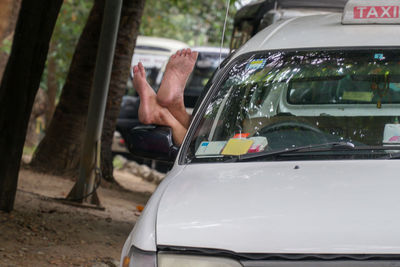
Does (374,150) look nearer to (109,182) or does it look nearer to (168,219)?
(168,219)

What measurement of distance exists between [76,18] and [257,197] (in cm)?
1657

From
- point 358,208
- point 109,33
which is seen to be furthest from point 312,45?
point 109,33

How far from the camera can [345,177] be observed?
3.27 metres

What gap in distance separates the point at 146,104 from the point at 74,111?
629cm

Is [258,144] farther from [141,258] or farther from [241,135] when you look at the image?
[141,258]

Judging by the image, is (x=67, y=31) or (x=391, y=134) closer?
(x=391, y=134)

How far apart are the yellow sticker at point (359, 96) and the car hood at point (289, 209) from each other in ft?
2.94

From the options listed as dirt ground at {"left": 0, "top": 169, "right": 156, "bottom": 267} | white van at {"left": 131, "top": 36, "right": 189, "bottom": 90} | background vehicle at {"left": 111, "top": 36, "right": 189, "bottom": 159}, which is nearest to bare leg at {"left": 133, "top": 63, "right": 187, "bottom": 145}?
dirt ground at {"left": 0, "top": 169, "right": 156, "bottom": 267}

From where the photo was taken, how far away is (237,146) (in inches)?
151

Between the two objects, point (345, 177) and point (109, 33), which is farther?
point (109, 33)

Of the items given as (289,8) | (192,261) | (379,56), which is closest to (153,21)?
(289,8)

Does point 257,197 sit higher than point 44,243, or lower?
higher

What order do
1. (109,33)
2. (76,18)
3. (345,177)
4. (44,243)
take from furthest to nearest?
(76,18) → (109,33) → (44,243) → (345,177)

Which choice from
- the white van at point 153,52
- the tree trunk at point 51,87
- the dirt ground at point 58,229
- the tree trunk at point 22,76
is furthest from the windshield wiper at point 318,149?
the tree trunk at point 51,87
